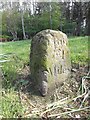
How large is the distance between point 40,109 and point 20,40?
41 cm

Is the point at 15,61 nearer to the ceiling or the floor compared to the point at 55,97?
nearer to the ceiling

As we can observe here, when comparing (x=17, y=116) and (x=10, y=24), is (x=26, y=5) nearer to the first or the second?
(x=10, y=24)

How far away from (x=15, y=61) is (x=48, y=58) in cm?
29

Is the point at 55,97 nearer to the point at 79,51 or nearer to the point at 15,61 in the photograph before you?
the point at 15,61

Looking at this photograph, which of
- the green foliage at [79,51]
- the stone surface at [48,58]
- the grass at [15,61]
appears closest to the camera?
the grass at [15,61]

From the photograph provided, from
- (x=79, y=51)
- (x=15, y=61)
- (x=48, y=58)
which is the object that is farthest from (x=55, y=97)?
(x=79, y=51)

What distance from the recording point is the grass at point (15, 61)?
1.69 m

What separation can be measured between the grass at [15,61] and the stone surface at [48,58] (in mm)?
107

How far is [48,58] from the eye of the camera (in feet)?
6.10

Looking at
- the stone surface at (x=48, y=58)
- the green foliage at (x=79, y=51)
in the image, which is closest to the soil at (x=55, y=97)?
the stone surface at (x=48, y=58)

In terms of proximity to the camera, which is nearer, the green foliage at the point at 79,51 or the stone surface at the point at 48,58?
the stone surface at the point at 48,58

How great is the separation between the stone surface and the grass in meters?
0.11

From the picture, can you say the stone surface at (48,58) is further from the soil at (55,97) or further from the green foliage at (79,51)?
the green foliage at (79,51)

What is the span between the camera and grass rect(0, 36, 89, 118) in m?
1.69
